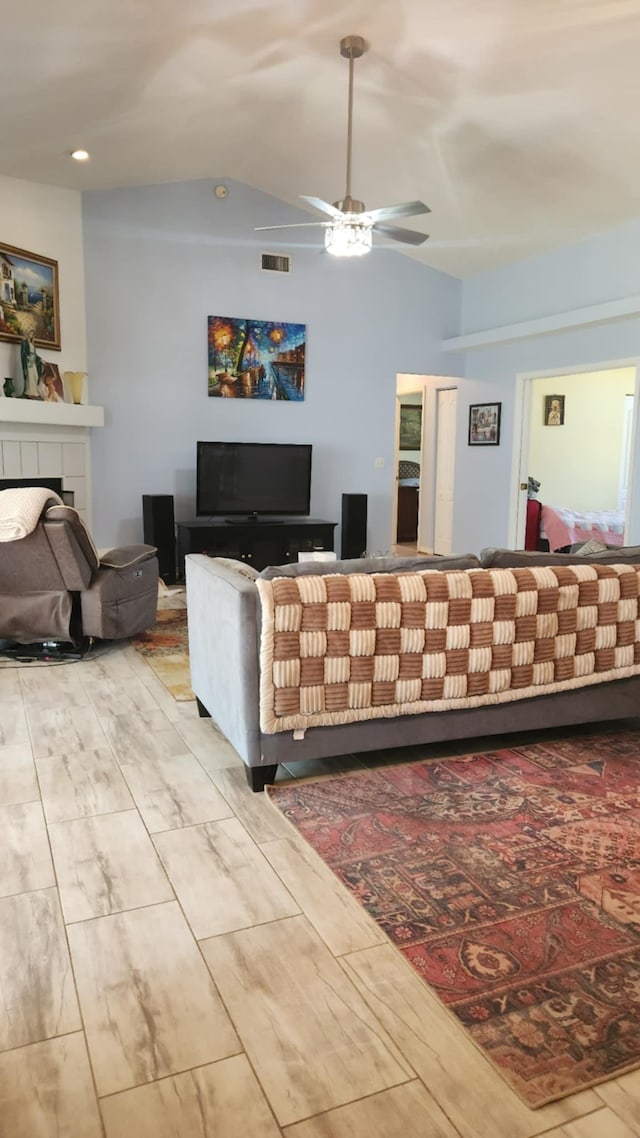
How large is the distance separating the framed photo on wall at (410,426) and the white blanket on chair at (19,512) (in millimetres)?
7795

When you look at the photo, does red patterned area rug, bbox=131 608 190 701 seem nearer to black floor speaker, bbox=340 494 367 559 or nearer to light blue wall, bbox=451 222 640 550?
black floor speaker, bbox=340 494 367 559

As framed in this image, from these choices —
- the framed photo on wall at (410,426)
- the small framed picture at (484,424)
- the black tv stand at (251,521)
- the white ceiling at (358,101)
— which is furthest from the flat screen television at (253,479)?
the framed photo on wall at (410,426)

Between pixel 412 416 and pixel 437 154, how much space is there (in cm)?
574

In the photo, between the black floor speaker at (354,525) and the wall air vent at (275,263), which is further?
the black floor speaker at (354,525)

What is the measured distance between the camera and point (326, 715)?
2.63 meters

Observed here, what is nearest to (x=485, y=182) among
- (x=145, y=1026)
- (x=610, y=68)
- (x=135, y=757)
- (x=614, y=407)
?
(x=610, y=68)

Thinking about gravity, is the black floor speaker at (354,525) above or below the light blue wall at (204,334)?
below

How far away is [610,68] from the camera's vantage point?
160 inches

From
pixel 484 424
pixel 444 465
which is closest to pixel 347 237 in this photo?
pixel 484 424

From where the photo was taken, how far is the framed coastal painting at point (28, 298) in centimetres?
573

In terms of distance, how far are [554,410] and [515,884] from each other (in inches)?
308

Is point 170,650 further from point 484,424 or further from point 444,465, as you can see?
point 444,465

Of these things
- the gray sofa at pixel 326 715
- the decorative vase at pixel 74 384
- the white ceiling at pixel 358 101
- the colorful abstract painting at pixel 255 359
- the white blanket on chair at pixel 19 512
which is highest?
the white ceiling at pixel 358 101

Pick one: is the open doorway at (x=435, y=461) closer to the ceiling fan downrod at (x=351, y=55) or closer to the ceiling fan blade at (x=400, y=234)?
the ceiling fan blade at (x=400, y=234)
